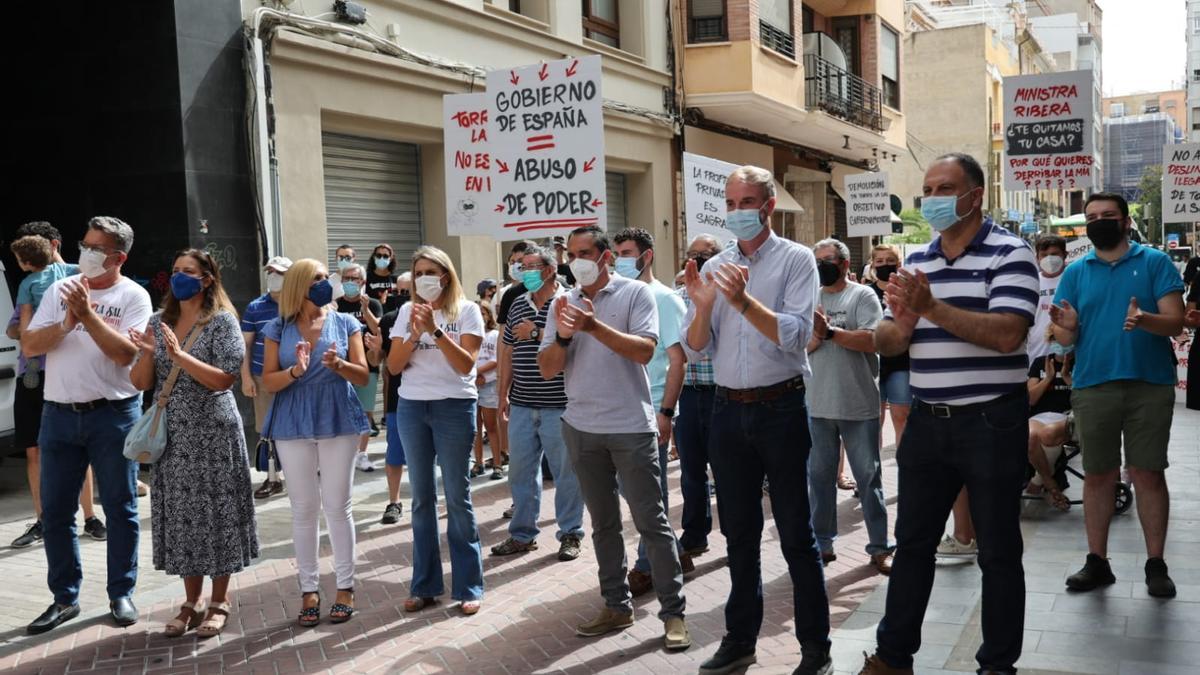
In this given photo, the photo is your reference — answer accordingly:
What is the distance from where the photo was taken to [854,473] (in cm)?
688

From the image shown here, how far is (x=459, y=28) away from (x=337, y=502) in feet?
31.1

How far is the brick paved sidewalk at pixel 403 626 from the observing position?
17.7ft

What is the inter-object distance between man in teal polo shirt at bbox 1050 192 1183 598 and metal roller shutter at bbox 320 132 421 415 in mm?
8580

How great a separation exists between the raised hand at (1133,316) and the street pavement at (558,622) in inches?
57.0

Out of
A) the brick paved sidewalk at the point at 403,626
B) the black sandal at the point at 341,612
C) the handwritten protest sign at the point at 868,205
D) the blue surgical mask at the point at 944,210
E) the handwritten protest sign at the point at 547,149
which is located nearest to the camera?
the blue surgical mask at the point at 944,210

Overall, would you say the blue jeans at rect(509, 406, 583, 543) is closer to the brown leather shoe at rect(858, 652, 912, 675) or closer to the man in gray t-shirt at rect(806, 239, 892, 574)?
the man in gray t-shirt at rect(806, 239, 892, 574)

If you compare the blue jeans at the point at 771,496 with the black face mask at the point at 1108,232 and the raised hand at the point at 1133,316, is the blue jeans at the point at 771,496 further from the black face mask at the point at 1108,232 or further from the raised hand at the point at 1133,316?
the black face mask at the point at 1108,232

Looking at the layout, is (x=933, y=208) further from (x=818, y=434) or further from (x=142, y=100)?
(x=142, y=100)

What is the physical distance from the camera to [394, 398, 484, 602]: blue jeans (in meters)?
6.10

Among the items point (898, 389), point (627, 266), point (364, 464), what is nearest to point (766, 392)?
point (627, 266)

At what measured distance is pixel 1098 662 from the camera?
4.96 m

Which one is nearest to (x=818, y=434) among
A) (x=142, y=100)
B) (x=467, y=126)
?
(x=467, y=126)

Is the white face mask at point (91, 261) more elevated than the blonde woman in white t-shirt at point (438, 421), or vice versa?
the white face mask at point (91, 261)

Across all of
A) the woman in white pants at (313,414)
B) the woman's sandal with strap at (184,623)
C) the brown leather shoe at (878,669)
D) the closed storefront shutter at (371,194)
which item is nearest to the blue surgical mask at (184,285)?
the woman in white pants at (313,414)
